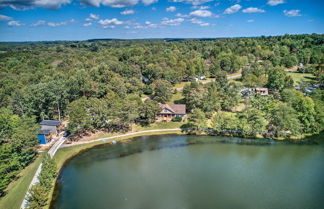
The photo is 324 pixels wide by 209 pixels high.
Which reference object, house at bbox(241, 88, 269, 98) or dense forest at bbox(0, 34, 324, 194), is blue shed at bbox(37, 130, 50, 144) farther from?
house at bbox(241, 88, 269, 98)

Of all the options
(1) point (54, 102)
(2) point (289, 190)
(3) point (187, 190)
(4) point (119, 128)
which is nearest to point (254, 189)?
(2) point (289, 190)

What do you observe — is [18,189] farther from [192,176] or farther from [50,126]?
[192,176]

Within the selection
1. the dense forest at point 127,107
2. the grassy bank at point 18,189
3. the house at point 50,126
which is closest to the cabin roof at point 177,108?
the dense forest at point 127,107

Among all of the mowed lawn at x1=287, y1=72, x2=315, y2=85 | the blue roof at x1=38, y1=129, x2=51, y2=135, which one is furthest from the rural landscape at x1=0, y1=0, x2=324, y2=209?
the mowed lawn at x1=287, y1=72, x2=315, y2=85

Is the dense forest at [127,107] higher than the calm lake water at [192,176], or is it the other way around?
the dense forest at [127,107]

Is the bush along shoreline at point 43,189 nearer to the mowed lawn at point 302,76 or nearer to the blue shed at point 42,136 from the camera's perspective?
the blue shed at point 42,136

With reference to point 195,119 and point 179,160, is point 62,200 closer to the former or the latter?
point 179,160
